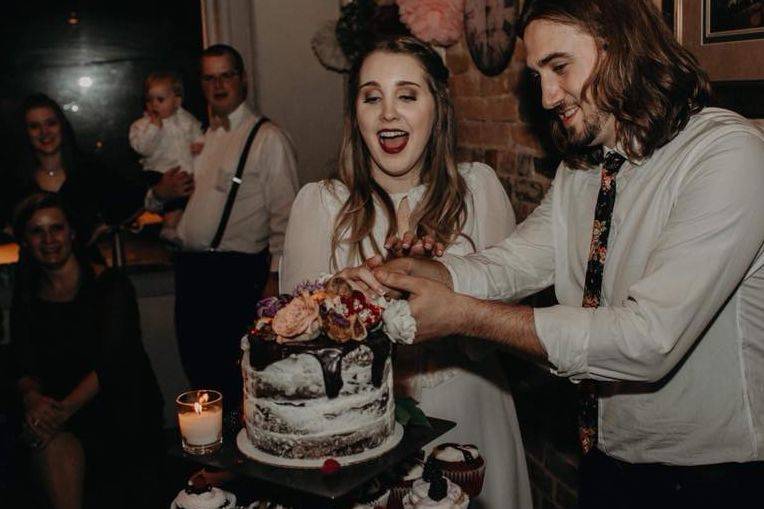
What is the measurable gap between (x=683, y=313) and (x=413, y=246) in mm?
763

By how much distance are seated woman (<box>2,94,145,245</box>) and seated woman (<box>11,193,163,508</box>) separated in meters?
0.82

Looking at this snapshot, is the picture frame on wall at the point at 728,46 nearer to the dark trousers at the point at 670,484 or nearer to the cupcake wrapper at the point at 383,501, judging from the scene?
the dark trousers at the point at 670,484

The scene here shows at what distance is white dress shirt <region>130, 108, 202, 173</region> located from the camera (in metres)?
5.25

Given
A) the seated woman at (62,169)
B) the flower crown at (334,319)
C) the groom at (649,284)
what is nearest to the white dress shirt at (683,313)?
the groom at (649,284)

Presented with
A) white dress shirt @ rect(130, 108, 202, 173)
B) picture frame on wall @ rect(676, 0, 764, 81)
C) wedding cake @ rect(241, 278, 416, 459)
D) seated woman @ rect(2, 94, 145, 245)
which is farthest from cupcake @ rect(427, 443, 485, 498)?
white dress shirt @ rect(130, 108, 202, 173)

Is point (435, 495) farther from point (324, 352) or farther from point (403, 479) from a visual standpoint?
point (324, 352)

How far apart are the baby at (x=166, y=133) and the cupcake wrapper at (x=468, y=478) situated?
344cm

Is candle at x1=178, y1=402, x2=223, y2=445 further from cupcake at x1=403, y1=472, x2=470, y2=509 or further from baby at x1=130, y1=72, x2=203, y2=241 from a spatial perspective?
baby at x1=130, y1=72, x2=203, y2=241

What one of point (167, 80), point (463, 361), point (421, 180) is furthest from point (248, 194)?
point (463, 361)

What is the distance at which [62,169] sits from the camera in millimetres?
5102

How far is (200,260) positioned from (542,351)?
3026 mm

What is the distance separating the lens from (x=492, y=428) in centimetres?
244

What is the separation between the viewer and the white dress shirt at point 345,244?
245 centimetres

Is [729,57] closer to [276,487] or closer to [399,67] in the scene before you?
[399,67]
